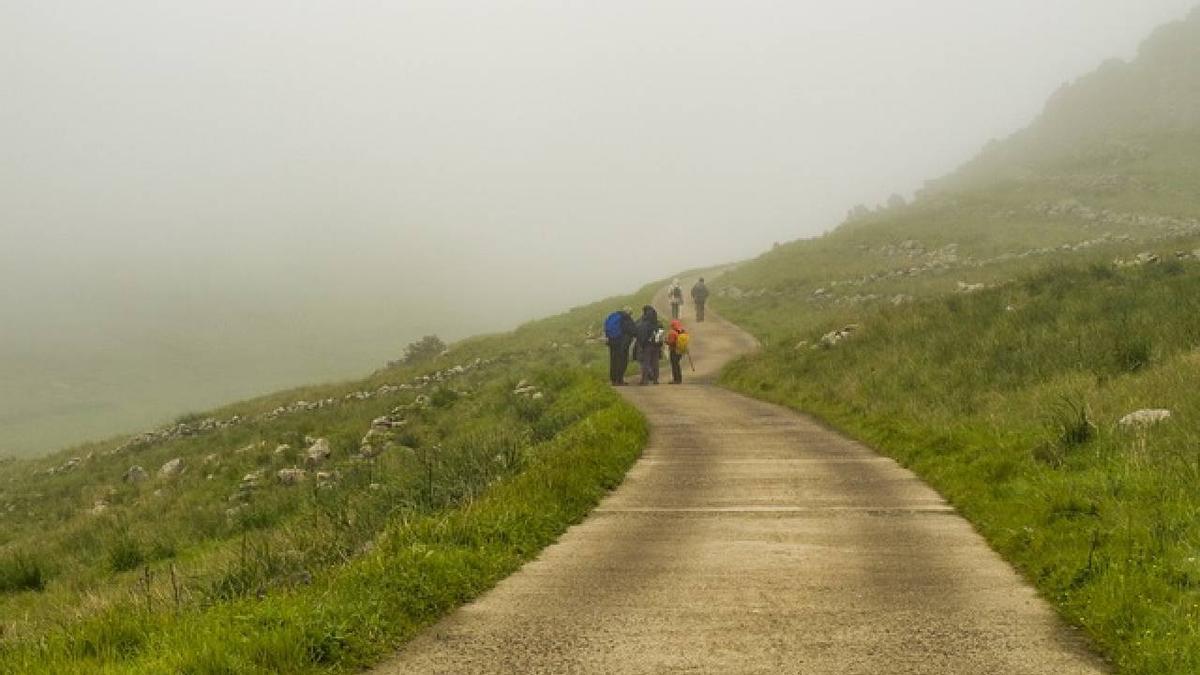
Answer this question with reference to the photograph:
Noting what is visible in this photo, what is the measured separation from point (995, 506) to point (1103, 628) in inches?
133

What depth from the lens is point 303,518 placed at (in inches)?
501

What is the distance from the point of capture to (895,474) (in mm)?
11578

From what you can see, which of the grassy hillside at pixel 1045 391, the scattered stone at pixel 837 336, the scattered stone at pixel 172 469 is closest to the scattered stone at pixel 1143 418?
the grassy hillside at pixel 1045 391

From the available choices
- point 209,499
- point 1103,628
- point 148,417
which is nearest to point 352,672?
point 1103,628

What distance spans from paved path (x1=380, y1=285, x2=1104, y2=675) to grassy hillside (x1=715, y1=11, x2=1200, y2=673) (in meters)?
0.49

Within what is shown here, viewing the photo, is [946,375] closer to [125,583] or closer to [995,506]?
[995,506]

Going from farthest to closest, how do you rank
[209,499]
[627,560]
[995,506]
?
1. [209,499]
2. [995,506]
3. [627,560]

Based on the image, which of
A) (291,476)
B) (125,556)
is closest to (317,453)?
(291,476)

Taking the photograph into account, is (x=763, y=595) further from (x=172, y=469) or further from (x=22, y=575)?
(x=172, y=469)

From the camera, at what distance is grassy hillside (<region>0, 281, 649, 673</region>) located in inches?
227

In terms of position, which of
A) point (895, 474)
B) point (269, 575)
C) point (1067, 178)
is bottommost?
point (895, 474)

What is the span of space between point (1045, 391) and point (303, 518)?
1092 cm

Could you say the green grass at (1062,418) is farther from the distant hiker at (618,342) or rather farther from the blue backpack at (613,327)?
the blue backpack at (613,327)

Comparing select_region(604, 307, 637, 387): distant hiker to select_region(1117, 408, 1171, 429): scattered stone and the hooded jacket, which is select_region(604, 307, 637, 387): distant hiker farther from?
select_region(1117, 408, 1171, 429): scattered stone
